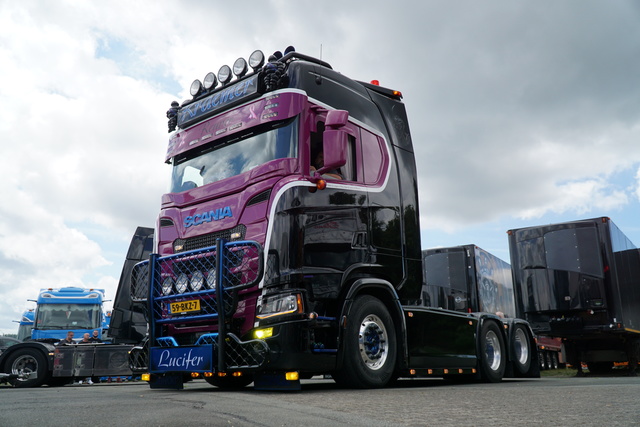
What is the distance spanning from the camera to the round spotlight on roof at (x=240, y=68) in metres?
8.10

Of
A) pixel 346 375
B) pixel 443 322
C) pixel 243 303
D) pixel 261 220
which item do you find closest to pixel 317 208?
pixel 261 220

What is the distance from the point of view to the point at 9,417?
4578 mm

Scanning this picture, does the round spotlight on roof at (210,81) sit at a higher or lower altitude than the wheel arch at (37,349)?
higher

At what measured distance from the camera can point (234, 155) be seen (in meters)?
7.73

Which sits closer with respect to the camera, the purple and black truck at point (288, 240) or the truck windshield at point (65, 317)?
the purple and black truck at point (288, 240)

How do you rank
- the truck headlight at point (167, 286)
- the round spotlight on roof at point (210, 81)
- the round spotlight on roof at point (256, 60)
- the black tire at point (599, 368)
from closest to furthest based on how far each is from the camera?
1. the truck headlight at point (167, 286)
2. the round spotlight on roof at point (256, 60)
3. the round spotlight on roof at point (210, 81)
4. the black tire at point (599, 368)

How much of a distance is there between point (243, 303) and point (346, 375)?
144 centimetres

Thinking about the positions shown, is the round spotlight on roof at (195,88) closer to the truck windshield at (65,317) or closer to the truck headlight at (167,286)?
the truck headlight at (167,286)

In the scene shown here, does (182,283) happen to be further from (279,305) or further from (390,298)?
(390,298)

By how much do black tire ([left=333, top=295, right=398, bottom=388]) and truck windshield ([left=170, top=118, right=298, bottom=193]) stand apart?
2.03 m

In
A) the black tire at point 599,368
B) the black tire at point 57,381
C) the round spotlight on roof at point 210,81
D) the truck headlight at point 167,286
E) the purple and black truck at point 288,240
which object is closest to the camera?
the purple and black truck at point 288,240

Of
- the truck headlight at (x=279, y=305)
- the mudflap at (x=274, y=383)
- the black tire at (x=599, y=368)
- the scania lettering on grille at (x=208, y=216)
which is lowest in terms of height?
the mudflap at (x=274, y=383)

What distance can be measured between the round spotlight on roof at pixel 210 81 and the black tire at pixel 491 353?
5.72 meters

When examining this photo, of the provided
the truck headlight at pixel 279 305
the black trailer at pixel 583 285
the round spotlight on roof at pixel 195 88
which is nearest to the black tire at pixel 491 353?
the black trailer at pixel 583 285
